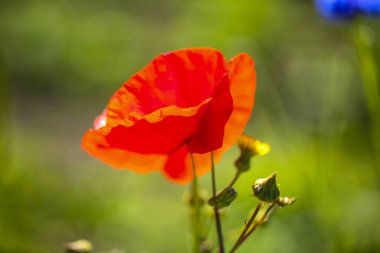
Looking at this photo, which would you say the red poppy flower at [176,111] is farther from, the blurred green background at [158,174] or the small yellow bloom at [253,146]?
the blurred green background at [158,174]

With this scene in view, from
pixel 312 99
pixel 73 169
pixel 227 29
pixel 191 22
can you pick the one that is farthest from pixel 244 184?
pixel 191 22

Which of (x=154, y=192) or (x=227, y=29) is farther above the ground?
(x=227, y=29)

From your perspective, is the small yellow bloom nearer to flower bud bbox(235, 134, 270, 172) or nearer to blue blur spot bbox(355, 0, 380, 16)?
flower bud bbox(235, 134, 270, 172)

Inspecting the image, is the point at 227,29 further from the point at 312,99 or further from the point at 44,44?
the point at 312,99

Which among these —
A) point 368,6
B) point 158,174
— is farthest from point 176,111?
point 158,174

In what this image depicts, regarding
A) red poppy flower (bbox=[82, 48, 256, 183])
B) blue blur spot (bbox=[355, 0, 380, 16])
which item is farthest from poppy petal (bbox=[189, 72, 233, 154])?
blue blur spot (bbox=[355, 0, 380, 16])

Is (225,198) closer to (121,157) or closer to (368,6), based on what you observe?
(121,157)
